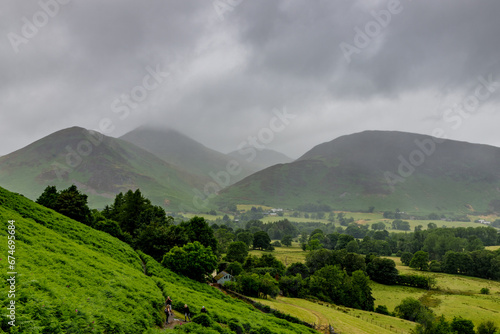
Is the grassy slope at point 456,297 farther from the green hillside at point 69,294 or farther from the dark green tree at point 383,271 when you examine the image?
the green hillside at point 69,294

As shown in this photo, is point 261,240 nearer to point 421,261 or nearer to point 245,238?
point 245,238

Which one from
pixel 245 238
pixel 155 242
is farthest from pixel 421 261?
pixel 155 242

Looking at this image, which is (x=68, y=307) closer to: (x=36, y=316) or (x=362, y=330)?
(x=36, y=316)

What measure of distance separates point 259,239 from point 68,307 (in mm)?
127946

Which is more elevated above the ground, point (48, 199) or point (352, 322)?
point (48, 199)

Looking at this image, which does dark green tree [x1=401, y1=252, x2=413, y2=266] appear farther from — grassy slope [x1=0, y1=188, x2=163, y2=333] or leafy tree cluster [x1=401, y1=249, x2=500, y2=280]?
grassy slope [x1=0, y1=188, x2=163, y2=333]

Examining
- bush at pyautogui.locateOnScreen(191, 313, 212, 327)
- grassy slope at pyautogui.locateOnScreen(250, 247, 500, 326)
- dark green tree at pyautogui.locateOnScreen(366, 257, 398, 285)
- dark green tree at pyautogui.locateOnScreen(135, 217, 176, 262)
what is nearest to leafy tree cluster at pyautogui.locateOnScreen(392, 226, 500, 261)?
grassy slope at pyautogui.locateOnScreen(250, 247, 500, 326)

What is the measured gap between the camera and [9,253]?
16.6 m

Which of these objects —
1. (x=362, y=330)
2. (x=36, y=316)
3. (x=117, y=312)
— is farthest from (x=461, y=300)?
(x=36, y=316)

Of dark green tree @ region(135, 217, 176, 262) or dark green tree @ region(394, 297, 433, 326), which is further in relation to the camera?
dark green tree @ region(394, 297, 433, 326)

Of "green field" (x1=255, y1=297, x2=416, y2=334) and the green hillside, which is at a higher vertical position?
the green hillside

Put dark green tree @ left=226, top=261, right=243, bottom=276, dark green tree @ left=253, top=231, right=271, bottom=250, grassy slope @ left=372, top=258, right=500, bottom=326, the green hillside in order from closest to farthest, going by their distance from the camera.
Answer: the green hillside → grassy slope @ left=372, top=258, right=500, bottom=326 → dark green tree @ left=226, top=261, right=243, bottom=276 → dark green tree @ left=253, top=231, right=271, bottom=250

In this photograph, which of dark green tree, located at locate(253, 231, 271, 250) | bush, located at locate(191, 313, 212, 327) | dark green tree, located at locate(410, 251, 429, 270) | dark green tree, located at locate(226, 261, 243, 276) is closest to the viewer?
bush, located at locate(191, 313, 212, 327)

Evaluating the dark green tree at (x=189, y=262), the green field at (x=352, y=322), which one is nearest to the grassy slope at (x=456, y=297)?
the green field at (x=352, y=322)
